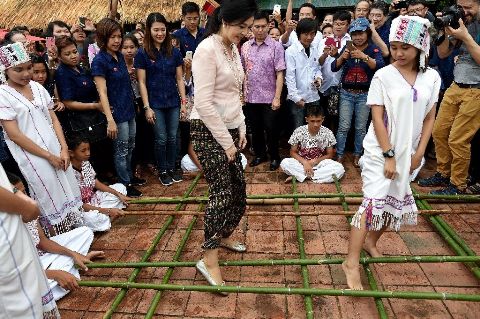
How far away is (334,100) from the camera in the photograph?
4957mm

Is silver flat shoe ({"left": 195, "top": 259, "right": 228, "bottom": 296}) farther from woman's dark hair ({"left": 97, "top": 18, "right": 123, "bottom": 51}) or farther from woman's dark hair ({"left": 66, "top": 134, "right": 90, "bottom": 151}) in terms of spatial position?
woman's dark hair ({"left": 97, "top": 18, "right": 123, "bottom": 51})

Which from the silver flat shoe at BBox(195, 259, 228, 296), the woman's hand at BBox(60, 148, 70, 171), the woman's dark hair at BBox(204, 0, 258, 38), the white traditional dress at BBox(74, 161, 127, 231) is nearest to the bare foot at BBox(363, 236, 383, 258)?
the silver flat shoe at BBox(195, 259, 228, 296)

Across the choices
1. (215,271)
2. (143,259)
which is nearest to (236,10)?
(215,271)

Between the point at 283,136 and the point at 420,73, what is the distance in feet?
11.9

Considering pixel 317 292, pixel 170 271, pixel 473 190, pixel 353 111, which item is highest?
pixel 353 111

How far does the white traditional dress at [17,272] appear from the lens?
1527mm

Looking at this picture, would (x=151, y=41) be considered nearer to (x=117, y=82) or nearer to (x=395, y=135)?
(x=117, y=82)

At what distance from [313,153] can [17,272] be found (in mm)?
3584

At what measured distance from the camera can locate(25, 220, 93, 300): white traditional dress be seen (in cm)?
261

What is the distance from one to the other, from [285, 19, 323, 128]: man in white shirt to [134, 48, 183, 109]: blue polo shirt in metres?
1.44

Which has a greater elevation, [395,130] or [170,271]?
[395,130]

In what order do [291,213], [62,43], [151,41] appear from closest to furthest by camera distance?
1. [291,213]
2. [62,43]
3. [151,41]

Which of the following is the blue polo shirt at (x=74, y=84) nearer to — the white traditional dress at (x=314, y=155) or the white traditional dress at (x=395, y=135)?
the white traditional dress at (x=314, y=155)

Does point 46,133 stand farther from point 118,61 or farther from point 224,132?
point 224,132
